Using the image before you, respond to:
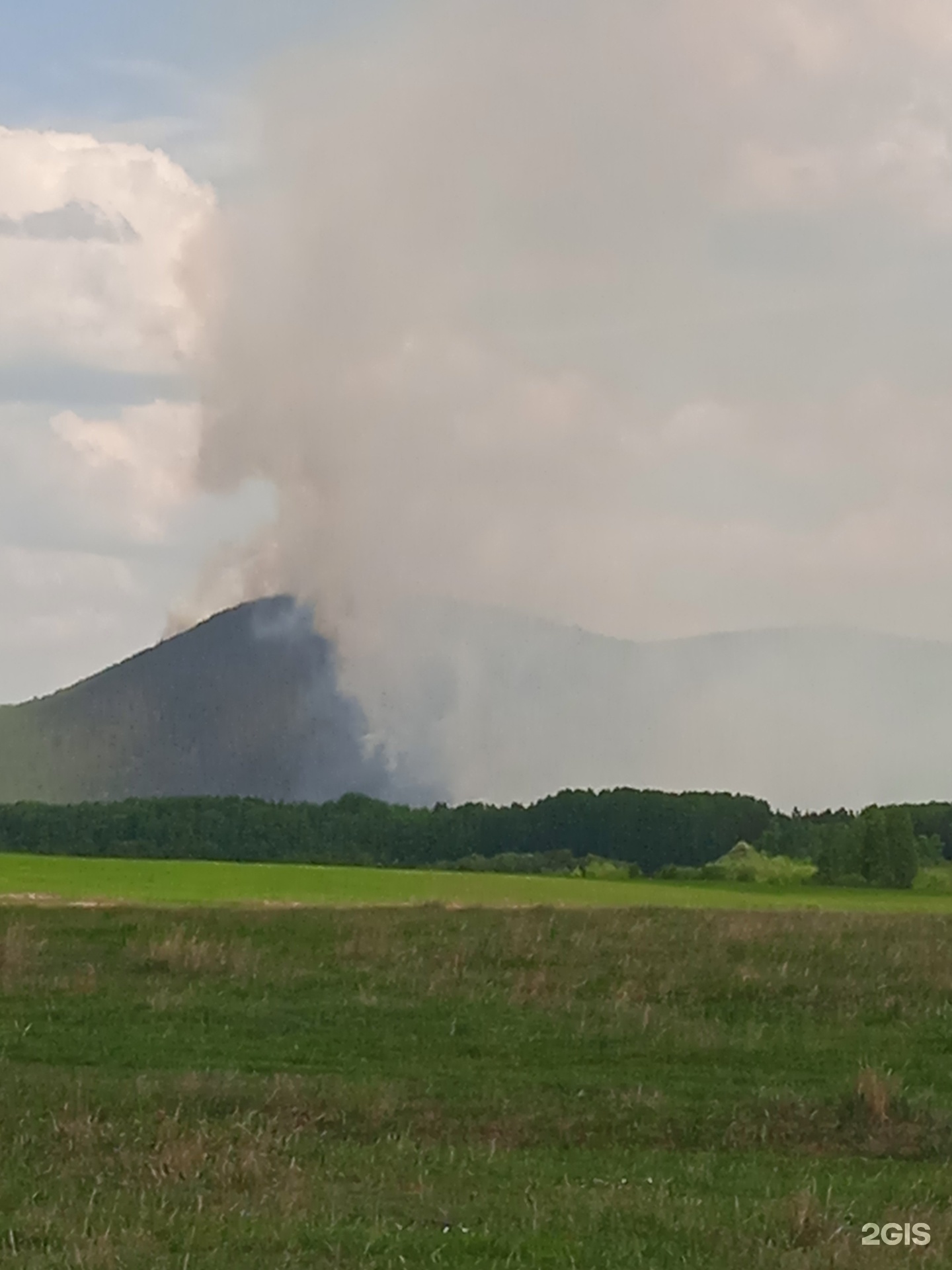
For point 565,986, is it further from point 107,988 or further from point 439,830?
point 439,830

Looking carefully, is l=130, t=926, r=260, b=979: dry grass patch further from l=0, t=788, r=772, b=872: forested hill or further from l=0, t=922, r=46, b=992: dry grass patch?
l=0, t=788, r=772, b=872: forested hill

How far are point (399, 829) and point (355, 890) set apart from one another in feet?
234

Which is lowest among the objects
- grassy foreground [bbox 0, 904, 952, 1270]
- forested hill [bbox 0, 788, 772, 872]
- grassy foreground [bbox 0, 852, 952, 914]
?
grassy foreground [bbox 0, 904, 952, 1270]

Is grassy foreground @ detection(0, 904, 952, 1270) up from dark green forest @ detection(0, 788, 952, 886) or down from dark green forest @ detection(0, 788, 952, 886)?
down

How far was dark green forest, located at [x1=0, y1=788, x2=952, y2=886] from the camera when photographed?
124 meters

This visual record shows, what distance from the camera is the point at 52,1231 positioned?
1126 centimetres

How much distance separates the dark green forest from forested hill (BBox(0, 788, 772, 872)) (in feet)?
0.43

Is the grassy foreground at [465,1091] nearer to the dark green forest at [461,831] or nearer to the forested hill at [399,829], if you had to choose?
the dark green forest at [461,831]

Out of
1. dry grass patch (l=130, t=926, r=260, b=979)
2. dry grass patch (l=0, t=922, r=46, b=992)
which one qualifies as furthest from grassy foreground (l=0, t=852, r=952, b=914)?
dry grass patch (l=130, t=926, r=260, b=979)

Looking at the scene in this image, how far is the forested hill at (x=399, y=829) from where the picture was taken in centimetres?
12544

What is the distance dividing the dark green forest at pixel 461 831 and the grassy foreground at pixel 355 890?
3758 cm

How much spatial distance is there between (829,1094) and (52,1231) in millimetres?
10532

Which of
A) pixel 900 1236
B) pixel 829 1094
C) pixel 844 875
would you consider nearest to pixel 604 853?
pixel 844 875

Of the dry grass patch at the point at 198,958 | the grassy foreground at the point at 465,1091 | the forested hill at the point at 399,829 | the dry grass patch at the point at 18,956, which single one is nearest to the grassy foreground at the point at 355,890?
the dry grass patch at the point at 18,956
